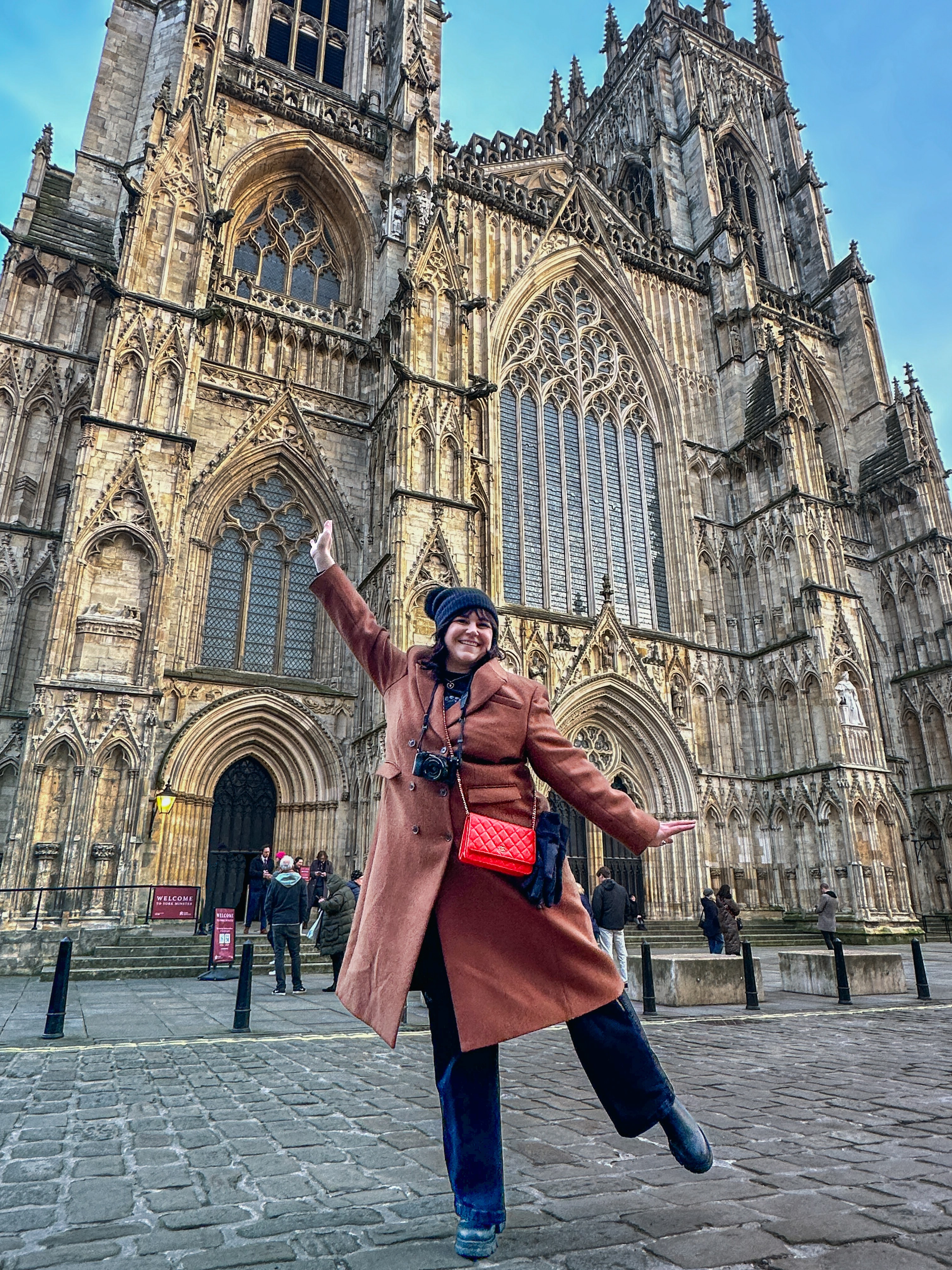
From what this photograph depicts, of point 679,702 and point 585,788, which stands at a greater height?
point 679,702

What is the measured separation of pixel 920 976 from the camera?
9586 mm

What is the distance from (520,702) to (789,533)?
21.2 m

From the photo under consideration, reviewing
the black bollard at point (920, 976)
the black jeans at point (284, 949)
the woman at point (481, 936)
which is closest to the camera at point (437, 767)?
the woman at point (481, 936)

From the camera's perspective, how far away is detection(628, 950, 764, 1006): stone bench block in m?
9.07

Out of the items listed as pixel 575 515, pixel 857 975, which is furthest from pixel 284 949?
pixel 575 515

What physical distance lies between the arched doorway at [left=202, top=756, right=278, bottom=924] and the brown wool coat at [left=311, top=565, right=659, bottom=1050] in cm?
1441

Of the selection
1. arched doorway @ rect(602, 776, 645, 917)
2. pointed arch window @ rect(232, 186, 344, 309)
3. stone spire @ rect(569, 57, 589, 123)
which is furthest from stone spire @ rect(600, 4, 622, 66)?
arched doorway @ rect(602, 776, 645, 917)

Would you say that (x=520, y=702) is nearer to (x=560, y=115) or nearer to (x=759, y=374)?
(x=759, y=374)

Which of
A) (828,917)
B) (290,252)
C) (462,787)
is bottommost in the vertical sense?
(828,917)

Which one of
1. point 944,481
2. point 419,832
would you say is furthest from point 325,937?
point 944,481

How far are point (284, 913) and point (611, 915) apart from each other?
4.31 metres

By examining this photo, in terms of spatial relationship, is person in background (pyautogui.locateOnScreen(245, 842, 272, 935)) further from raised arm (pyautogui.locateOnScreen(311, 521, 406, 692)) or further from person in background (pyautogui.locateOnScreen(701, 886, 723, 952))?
raised arm (pyautogui.locateOnScreen(311, 521, 406, 692))

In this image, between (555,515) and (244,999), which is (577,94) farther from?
(244,999)

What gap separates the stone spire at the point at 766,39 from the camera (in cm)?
3672
